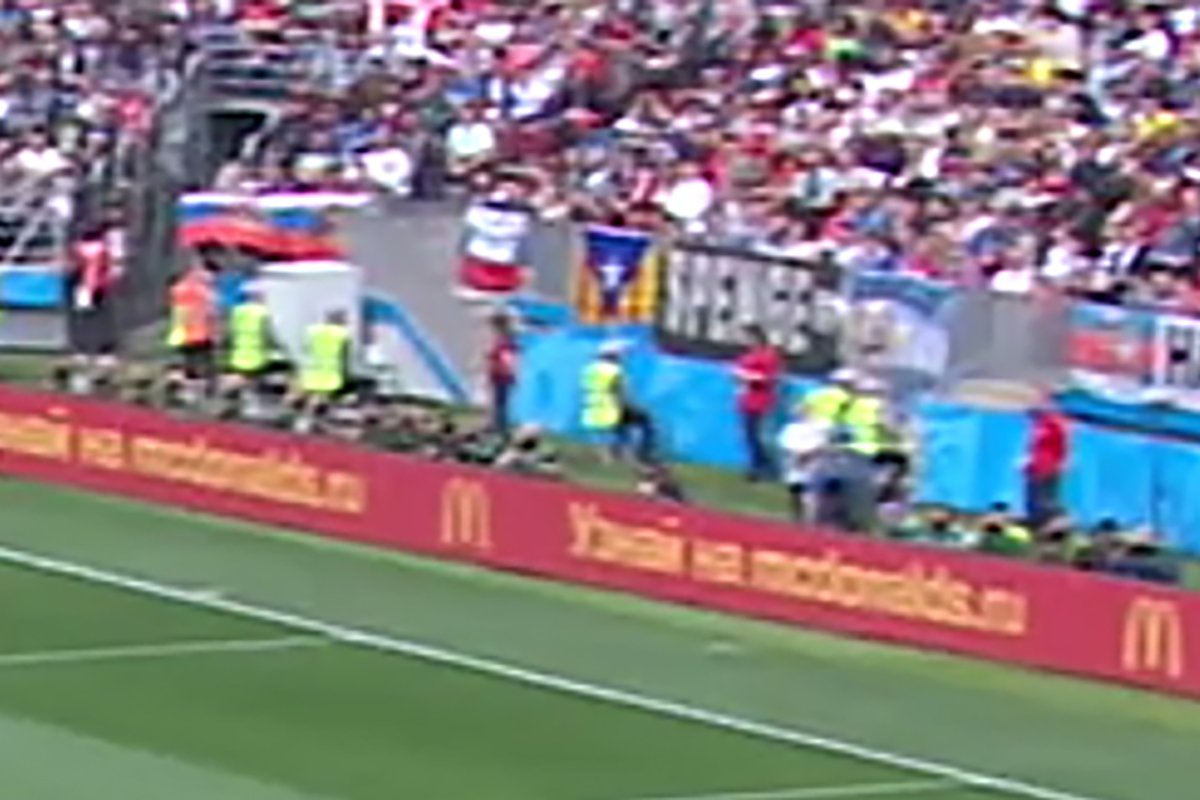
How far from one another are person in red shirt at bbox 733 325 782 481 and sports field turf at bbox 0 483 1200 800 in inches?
208

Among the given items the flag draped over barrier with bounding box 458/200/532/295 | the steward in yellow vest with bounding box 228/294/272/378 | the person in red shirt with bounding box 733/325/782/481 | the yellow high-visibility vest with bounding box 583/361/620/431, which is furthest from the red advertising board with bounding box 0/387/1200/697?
the flag draped over barrier with bounding box 458/200/532/295

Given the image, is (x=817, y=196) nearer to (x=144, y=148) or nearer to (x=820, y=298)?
(x=820, y=298)

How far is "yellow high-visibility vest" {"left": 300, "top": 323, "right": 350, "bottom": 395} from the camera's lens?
108 ft

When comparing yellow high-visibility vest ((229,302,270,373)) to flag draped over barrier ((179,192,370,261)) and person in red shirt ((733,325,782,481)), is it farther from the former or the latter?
person in red shirt ((733,325,782,481))

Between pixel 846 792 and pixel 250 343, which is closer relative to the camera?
pixel 846 792

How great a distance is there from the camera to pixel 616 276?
34.1m

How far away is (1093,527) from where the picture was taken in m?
27.0

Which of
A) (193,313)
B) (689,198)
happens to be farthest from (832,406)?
(193,313)

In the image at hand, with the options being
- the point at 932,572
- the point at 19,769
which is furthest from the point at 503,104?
the point at 19,769

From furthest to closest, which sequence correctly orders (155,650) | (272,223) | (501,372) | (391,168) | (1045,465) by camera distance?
(391,168) → (272,223) → (501,372) → (1045,465) → (155,650)

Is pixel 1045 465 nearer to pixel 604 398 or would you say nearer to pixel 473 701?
pixel 604 398

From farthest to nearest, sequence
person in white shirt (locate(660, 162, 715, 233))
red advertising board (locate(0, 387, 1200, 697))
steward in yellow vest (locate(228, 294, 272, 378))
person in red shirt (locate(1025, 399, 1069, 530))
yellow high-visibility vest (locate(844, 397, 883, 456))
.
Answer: person in white shirt (locate(660, 162, 715, 233)) → steward in yellow vest (locate(228, 294, 272, 378)) → yellow high-visibility vest (locate(844, 397, 883, 456)) → person in red shirt (locate(1025, 399, 1069, 530)) → red advertising board (locate(0, 387, 1200, 697))

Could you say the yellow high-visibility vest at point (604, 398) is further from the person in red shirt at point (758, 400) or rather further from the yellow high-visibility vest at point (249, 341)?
the yellow high-visibility vest at point (249, 341)

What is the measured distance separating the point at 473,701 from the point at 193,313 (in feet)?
46.2
